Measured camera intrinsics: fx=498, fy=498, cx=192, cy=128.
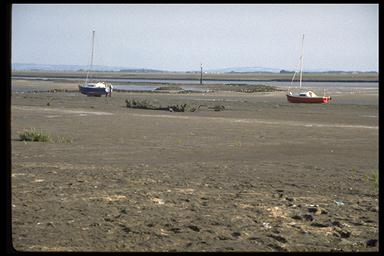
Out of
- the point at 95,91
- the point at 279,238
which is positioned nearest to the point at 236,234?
the point at 279,238

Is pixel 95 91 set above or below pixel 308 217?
above

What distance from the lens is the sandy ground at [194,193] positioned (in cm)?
536

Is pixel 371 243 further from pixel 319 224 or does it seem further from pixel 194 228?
pixel 194 228

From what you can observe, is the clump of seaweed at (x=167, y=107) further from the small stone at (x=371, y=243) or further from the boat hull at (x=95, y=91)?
the small stone at (x=371, y=243)

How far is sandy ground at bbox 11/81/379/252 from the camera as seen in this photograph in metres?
5.36

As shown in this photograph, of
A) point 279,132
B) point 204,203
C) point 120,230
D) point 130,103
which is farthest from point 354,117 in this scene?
point 120,230

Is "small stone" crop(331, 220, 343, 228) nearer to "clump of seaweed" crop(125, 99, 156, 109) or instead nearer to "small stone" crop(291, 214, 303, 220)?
"small stone" crop(291, 214, 303, 220)

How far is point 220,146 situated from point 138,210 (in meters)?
7.25

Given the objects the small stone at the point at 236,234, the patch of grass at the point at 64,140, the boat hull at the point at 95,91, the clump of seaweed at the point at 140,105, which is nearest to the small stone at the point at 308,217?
the small stone at the point at 236,234

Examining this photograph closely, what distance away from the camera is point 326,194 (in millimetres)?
7766

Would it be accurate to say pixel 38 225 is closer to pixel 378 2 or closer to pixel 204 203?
pixel 204 203

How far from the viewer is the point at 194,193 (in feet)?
25.0

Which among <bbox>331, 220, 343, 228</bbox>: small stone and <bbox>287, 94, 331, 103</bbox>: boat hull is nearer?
<bbox>331, 220, 343, 228</bbox>: small stone

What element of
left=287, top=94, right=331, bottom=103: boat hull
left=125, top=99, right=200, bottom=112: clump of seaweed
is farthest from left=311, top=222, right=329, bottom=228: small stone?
left=287, top=94, right=331, bottom=103: boat hull
